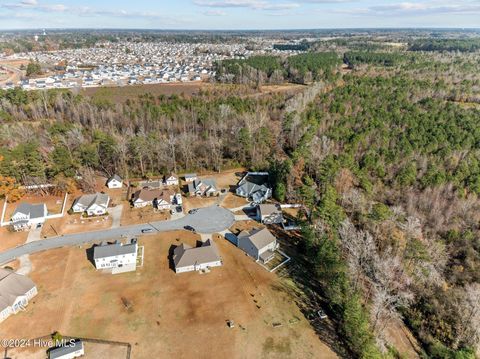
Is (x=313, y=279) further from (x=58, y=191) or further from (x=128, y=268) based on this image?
(x=58, y=191)

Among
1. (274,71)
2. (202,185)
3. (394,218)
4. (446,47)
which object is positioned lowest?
(202,185)

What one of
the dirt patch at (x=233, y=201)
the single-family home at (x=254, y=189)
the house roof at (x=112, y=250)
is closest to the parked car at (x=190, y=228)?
the dirt patch at (x=233, y=201)

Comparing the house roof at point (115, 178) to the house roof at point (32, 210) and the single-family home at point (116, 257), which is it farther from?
the single-family home at point (116, 257)

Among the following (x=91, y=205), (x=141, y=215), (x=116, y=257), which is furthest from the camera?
(x=141, y=215)

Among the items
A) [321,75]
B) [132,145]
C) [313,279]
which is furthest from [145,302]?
[321,75]

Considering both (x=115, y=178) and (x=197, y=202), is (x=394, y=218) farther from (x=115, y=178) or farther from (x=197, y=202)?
(x=115, y=178)

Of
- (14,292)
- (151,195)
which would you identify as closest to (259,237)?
(151,195)

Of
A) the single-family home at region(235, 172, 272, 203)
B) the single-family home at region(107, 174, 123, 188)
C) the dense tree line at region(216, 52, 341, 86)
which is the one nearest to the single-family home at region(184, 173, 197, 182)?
the single-family home at region(235, 172, 272, 203)
